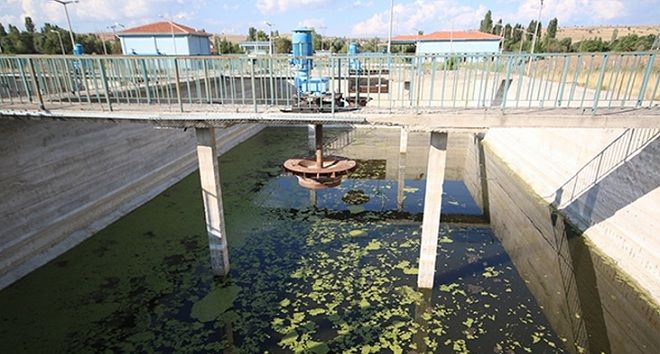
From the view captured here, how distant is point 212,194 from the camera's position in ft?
26.7

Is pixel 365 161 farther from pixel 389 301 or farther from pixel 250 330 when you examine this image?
pixel 250 330

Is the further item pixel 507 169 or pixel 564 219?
pixel 507 169

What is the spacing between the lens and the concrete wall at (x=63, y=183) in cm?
902

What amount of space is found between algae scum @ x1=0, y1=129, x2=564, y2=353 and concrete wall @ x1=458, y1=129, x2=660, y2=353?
2.32 feet

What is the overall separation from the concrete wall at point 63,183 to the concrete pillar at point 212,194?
4.64 m

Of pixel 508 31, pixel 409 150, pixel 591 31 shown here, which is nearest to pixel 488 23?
pixel 508 31

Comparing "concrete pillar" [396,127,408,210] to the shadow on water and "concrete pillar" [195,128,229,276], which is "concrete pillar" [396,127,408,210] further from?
"concrete pillar" [195,128,229,276]

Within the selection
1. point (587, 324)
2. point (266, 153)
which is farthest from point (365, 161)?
point (587, 324)

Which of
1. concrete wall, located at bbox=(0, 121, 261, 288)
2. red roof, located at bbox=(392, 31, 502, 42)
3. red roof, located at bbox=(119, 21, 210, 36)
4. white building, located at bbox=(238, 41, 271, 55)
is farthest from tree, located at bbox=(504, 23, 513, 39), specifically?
concrete wall, located at bbox=(0, 121, 261, 288)

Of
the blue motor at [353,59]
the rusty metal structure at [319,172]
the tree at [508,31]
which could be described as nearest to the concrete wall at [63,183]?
the rusty metal structure at [319,172]

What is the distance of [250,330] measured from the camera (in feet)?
24.5

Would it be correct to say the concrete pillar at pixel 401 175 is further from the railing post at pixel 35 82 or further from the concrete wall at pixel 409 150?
the railing post at pixel 35 82

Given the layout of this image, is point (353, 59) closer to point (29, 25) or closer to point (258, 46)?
point (258, 46)

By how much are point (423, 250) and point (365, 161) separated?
11.3m
